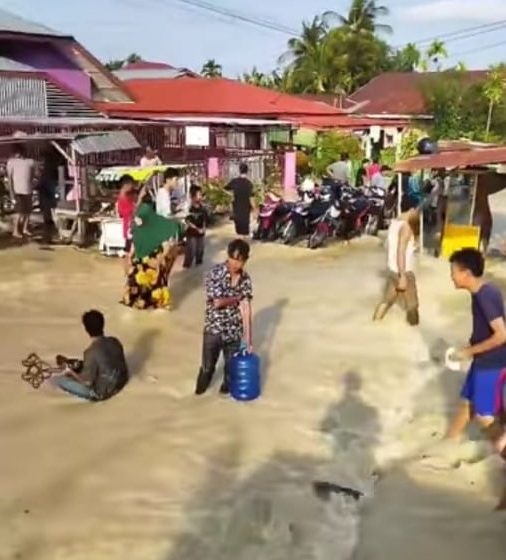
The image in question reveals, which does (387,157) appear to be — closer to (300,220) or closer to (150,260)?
(300,220)

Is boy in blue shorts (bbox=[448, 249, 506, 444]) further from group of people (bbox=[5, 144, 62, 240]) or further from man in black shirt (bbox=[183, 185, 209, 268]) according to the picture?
group of people (bbox=[5, 144, 62, 240])

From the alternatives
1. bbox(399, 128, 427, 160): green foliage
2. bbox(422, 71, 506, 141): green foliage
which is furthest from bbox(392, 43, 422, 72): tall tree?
bbox(399, 128, 427, 160): green foliage

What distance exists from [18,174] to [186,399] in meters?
8.62

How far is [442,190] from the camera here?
18391 mm

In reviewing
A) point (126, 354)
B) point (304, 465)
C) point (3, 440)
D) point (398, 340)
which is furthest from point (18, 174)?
point (304, 465)

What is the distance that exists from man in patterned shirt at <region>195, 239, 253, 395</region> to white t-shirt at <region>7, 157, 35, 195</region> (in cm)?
870

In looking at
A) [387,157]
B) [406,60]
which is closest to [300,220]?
[387,157]

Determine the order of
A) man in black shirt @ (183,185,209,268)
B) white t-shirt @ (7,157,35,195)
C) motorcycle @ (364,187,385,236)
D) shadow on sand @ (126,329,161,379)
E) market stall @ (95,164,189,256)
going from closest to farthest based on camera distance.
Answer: shadow on sand @ (126,329,161,379)
man in black shirt @ (183,185,209,268)
market stall @ (95,164,189,256)
white t-shirt @ (7,157,35,195)
motorcycle @ (364,187,385,236)

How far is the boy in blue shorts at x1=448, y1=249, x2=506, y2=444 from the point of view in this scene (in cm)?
587

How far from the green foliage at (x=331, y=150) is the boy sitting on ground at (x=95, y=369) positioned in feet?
Answer: 67.0

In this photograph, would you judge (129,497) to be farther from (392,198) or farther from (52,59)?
(52,59)

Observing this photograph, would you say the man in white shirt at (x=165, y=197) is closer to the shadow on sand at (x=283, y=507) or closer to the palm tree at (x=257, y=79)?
the shadow on sand at (x=283, y=507)

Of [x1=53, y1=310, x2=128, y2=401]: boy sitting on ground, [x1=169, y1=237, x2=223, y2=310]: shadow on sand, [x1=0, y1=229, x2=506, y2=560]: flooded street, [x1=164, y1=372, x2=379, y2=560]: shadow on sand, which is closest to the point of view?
[x1=164, y1=372, x2=379, y2=560]: shadow on sand

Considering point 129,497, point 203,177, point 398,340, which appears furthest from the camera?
point 203,177
